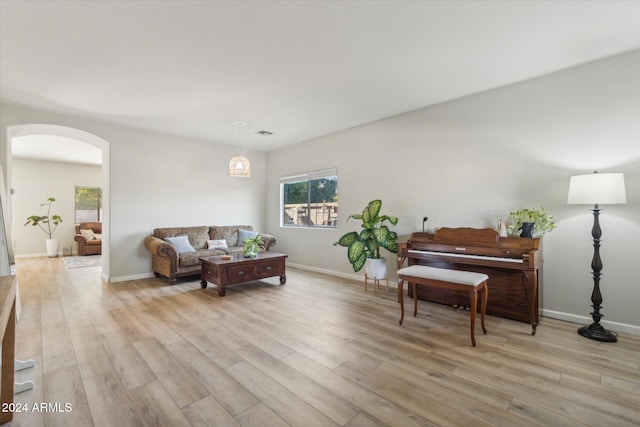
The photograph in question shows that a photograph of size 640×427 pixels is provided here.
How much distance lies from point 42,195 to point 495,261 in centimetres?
1019

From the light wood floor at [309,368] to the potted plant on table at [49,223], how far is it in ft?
16.0

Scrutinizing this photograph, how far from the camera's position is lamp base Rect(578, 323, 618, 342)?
2.48 metres

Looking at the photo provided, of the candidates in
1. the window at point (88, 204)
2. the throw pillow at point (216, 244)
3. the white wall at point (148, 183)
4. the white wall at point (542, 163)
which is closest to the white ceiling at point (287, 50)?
the white wall at point (542, 163)

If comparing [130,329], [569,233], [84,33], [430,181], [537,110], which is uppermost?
[84,33]

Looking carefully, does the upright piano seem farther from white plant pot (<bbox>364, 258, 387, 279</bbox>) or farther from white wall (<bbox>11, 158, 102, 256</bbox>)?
white wall (<bbox>11, 158, 102, 256</bbox>)

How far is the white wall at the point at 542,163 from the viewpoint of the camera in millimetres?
2664

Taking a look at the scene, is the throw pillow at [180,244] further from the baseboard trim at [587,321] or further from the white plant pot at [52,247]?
the baseboard trim at [587,321]

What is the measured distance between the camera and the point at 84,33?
7.52 ft

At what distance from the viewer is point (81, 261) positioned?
21.6 ft

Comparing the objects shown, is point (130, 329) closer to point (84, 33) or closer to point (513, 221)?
point (84, 33)

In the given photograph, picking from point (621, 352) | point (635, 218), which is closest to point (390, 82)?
point (635, 218)

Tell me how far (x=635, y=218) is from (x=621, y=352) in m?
1.24

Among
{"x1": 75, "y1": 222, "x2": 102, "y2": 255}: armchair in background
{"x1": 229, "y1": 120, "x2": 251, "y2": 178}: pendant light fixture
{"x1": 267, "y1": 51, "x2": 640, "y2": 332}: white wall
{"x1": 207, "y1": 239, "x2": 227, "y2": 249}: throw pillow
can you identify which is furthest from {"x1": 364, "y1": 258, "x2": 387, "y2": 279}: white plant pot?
{"x1": 75, "y1": 222, "x2": 102, "y2": 255}: armchair in background

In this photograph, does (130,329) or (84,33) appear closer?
(84,33)
